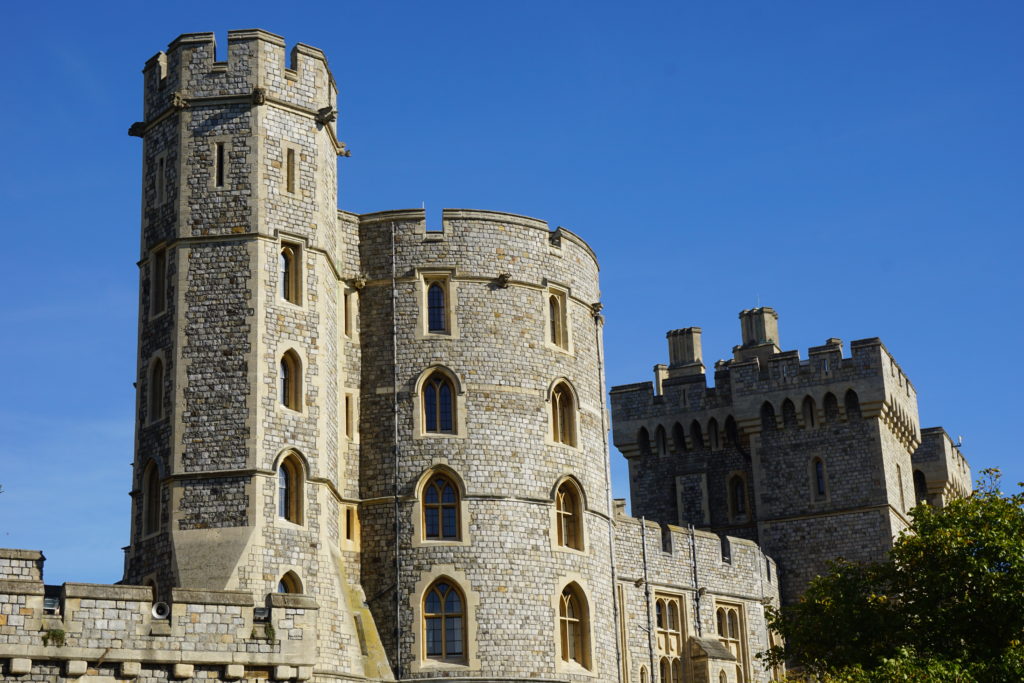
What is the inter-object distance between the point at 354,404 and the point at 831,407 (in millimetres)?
21522

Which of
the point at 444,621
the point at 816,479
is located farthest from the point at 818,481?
the point at 444,621

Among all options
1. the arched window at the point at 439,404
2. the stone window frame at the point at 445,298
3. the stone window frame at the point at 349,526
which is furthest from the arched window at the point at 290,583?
the stone window frame at the point at 445,298

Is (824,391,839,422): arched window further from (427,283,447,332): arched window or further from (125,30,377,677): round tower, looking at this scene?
(125,30,377,677): round tower

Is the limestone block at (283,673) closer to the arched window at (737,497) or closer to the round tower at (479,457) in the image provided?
the round tower at (479,457)

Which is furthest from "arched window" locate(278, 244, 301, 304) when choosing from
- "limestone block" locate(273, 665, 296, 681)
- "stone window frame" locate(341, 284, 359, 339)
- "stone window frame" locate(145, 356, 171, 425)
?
"limestone block" locate(273, 665, 296, 681)

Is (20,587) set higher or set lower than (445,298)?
lower

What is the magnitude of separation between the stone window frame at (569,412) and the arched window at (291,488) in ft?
23.8

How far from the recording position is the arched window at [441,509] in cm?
3594

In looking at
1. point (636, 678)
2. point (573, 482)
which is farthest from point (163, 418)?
point (636, 678)

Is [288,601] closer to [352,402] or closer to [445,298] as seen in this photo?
[352,402]

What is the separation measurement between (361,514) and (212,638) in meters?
12.4

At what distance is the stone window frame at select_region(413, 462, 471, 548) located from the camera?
35719mm

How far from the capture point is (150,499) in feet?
109

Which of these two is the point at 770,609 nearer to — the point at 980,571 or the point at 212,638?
the point at 980,571
